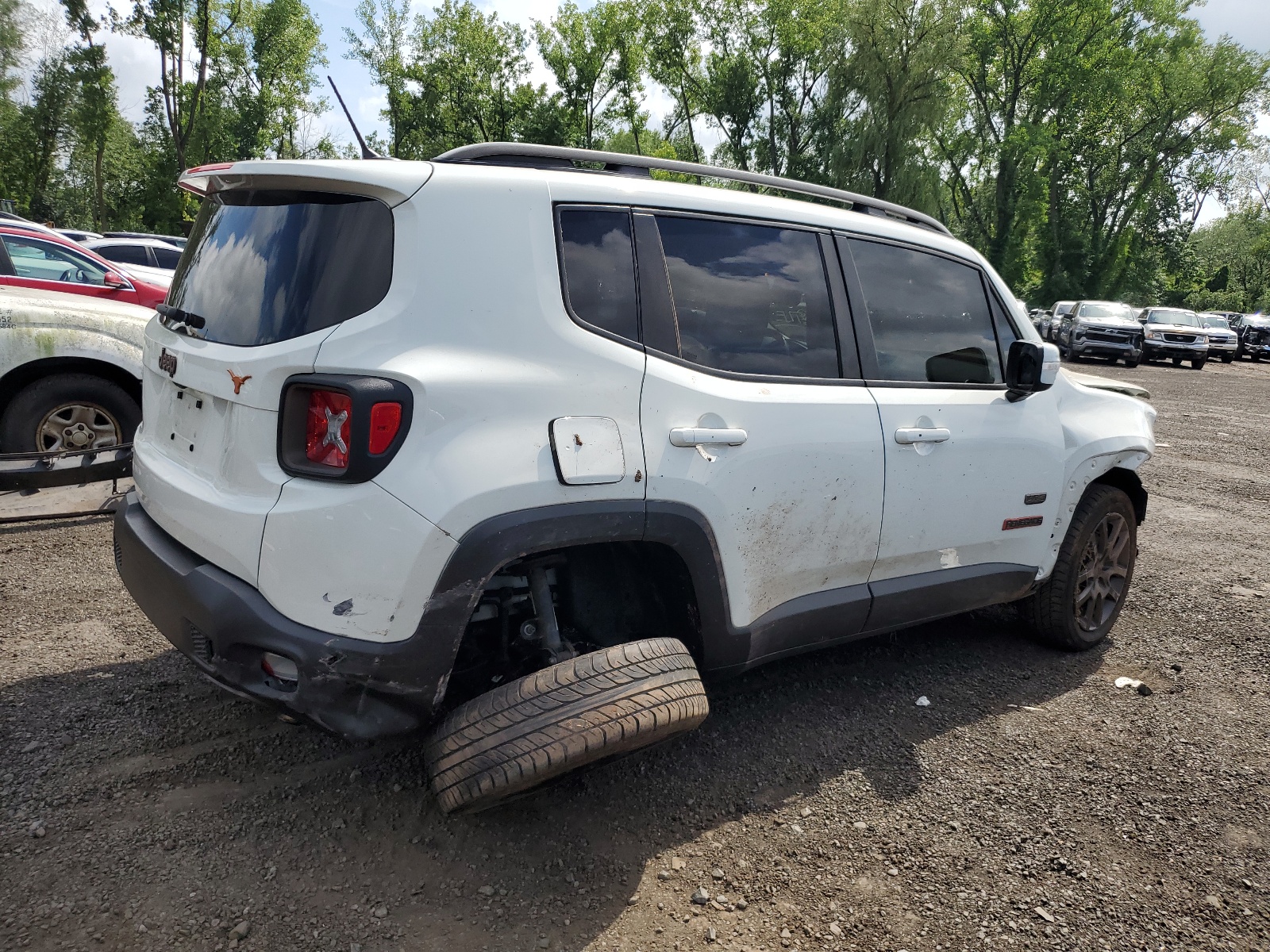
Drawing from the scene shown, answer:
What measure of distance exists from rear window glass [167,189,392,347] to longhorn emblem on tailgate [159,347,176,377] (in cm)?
17

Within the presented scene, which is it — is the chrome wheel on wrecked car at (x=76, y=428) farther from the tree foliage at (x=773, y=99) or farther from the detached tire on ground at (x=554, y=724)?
the tree foliage at (x=773, y=99)

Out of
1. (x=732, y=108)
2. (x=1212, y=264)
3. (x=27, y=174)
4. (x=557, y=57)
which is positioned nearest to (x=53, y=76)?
(x=27, y=174)

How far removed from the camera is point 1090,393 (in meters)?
4.05

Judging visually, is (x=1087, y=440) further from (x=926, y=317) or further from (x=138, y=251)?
(x=138, y=251)

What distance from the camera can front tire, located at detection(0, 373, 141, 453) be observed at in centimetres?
533

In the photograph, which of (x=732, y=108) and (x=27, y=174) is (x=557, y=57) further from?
(x=27, y=174)

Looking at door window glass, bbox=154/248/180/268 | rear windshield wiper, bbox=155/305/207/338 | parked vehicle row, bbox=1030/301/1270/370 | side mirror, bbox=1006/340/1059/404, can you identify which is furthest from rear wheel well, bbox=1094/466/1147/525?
parked vehicle row, bbox=1030/301/1270/370

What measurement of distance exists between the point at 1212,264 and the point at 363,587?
74.0 m

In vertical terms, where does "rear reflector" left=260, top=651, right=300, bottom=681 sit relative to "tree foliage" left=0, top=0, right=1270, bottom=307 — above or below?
below

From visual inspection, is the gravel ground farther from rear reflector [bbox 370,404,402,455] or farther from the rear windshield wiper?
the rear windshield wiper

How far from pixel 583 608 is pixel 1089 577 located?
2708mm

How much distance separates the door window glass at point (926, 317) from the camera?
3.27 meters

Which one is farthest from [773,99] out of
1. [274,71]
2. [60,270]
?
[60,270]

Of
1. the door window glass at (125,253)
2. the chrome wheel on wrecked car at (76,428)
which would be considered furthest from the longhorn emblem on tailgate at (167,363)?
the door window glass at (125,253)
